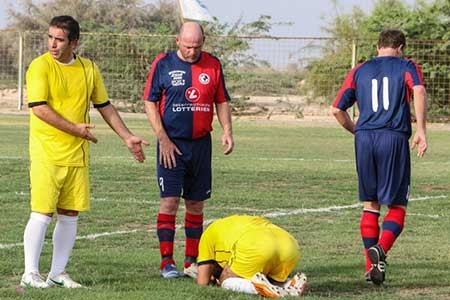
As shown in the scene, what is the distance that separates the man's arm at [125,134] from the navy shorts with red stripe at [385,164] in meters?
1.79

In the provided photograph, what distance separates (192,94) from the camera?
9461mm

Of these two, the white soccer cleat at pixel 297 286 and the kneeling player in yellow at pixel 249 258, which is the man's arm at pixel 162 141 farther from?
the white soccer cleat at pixel 297 286

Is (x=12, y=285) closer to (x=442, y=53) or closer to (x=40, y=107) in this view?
(x=40, y=107)

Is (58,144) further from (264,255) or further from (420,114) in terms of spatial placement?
(420,114)

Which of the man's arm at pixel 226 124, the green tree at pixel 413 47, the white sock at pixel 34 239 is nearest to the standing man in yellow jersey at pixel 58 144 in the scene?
the white sock at pixel 34 239

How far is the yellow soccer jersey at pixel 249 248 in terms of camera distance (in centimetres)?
838

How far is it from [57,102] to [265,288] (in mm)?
1963

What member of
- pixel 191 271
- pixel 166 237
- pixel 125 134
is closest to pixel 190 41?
pixel 125 134

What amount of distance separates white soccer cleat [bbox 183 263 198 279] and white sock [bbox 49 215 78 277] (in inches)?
42.3

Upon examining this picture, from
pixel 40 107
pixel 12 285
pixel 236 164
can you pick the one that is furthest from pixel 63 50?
pixel 236 164

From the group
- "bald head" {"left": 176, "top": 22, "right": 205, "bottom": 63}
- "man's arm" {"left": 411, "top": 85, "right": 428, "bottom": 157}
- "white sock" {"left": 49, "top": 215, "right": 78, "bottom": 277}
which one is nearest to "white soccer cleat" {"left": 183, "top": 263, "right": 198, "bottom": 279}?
"white sock" {"left": 49, "top": 215, "right": 78, "bottom": 277}

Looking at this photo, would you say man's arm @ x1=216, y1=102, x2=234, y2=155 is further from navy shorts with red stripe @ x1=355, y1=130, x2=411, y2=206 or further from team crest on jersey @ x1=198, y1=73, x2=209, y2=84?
navy shorts with red stripe @ x1=355, y1=130, x2=411, y2=206

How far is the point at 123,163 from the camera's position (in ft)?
65.9

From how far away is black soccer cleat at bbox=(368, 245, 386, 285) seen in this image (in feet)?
29.2
